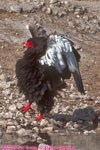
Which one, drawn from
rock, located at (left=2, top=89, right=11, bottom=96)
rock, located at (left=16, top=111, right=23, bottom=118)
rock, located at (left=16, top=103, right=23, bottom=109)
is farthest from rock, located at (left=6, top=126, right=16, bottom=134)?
rock, located at (left=2, top=89, right=11, bottom=96)

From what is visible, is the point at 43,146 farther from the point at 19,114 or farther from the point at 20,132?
the point at 19,114

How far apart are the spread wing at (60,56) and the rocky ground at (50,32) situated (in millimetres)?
550

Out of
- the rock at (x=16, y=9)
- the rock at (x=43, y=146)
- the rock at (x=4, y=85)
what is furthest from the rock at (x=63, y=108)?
the rock at (x=16, y=9)

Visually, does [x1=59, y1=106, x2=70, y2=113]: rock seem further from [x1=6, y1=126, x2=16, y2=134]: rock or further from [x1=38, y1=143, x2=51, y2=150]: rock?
[x1=38, y1=143, x2=51, y2=150]: rock

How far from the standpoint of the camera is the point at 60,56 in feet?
24.7

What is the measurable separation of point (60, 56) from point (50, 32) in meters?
4.29

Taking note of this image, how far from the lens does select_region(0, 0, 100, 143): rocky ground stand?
7.66m

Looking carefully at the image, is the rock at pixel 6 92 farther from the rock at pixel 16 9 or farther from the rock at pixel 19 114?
the rock at pixel 16 9

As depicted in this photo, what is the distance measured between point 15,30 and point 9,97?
11.2 feet

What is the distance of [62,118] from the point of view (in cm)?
795

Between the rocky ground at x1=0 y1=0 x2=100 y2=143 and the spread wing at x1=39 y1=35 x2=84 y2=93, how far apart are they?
0.55m

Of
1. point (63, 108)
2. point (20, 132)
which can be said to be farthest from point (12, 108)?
point (20, 132)

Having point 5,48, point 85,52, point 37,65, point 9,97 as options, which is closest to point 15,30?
point 5,48

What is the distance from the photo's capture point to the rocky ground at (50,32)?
7660 mm
